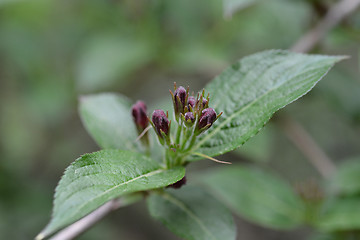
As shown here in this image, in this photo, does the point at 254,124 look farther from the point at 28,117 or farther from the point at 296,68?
the point at 28,117

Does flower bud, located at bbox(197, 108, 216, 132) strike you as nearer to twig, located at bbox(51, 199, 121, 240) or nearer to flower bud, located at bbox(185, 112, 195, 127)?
flower bud, located at bbox(185, 112, 195, 127)

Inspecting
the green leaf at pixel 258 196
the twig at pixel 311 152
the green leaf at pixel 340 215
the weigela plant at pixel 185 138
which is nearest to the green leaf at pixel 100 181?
the weigela plant at pixel 185 138

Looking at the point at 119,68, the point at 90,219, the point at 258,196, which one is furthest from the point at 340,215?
the point at 119,68

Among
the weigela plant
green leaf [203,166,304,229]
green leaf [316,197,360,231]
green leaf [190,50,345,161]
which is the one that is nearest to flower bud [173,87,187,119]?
the weigela plant

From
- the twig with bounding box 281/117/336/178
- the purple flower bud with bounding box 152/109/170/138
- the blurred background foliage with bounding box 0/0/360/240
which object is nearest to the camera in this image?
the purple flower bud with bounding box 152/109/170/138

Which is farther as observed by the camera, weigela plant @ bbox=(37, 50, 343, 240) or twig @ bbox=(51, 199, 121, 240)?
twig @ bbox=(51, 199, 121, 240)

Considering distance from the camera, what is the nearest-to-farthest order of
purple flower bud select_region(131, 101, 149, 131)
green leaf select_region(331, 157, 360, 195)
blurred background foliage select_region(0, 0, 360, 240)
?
purple flower bud select_region(131, 101, 149, 131) → green leaf select_region(331, 157, 360, 195) → blurred background foliage select_region(0, 0, 360, 240)

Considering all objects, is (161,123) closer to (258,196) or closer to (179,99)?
(179,99)

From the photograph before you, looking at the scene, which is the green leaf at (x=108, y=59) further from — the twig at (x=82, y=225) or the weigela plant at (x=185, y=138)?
the twig at (x=82, y=225)

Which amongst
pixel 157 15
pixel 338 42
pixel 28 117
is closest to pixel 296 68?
pixel 338 42
